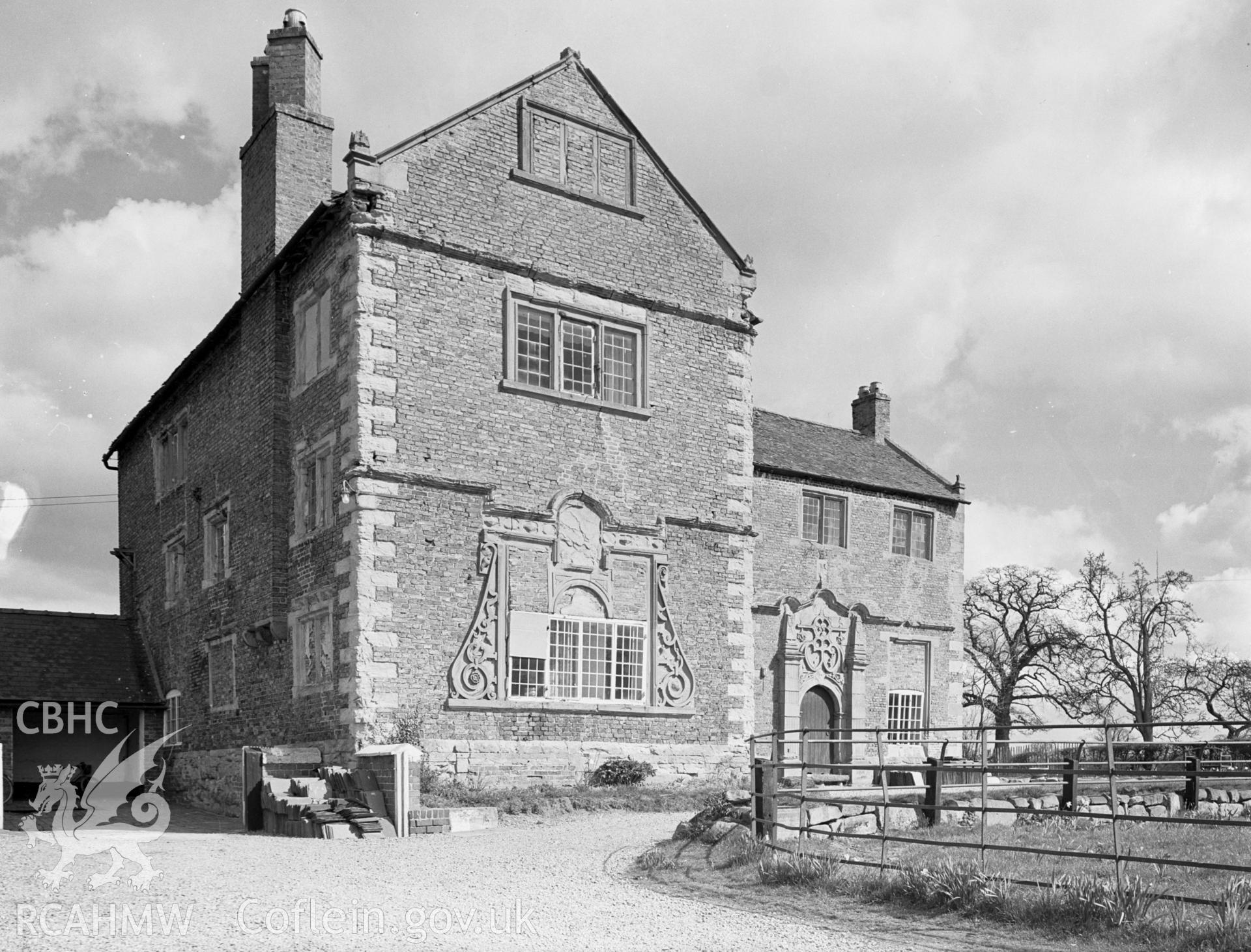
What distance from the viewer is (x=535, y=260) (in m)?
21.2

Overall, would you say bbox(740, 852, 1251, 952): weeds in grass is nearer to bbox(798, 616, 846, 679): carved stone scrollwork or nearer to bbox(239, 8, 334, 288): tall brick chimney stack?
bbox(798, 616, 846, 679): carved stone scrollwork

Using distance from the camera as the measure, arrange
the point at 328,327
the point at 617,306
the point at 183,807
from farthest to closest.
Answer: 1. the point at 183,807
2. the point at 617,306
3. the point at 328,327

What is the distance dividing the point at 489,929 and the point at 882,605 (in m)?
20.9

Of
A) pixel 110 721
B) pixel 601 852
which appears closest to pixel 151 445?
pixel 110 721

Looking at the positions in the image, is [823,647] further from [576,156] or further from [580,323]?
[576,156]

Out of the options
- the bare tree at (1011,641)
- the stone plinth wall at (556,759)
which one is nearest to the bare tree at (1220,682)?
the bare tree at (1011,641)

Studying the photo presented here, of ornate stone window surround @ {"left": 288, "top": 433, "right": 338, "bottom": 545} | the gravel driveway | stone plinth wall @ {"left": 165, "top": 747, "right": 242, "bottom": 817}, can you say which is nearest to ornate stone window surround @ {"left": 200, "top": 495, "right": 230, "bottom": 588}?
ornate stone window surround @ {"left": 288, "top": 433, "right": 338, "bottom": 545}

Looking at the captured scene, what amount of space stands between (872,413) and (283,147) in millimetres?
17216

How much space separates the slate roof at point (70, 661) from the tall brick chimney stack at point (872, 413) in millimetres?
19448

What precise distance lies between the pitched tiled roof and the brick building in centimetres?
440

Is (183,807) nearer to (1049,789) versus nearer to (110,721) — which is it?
(110,721)

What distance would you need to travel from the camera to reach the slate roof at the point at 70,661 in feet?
86.3

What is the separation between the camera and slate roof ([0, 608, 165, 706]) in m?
26.3

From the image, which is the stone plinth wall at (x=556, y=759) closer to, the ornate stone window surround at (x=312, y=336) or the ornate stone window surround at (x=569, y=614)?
the ornate stone window surround at (x=569, y=614)
